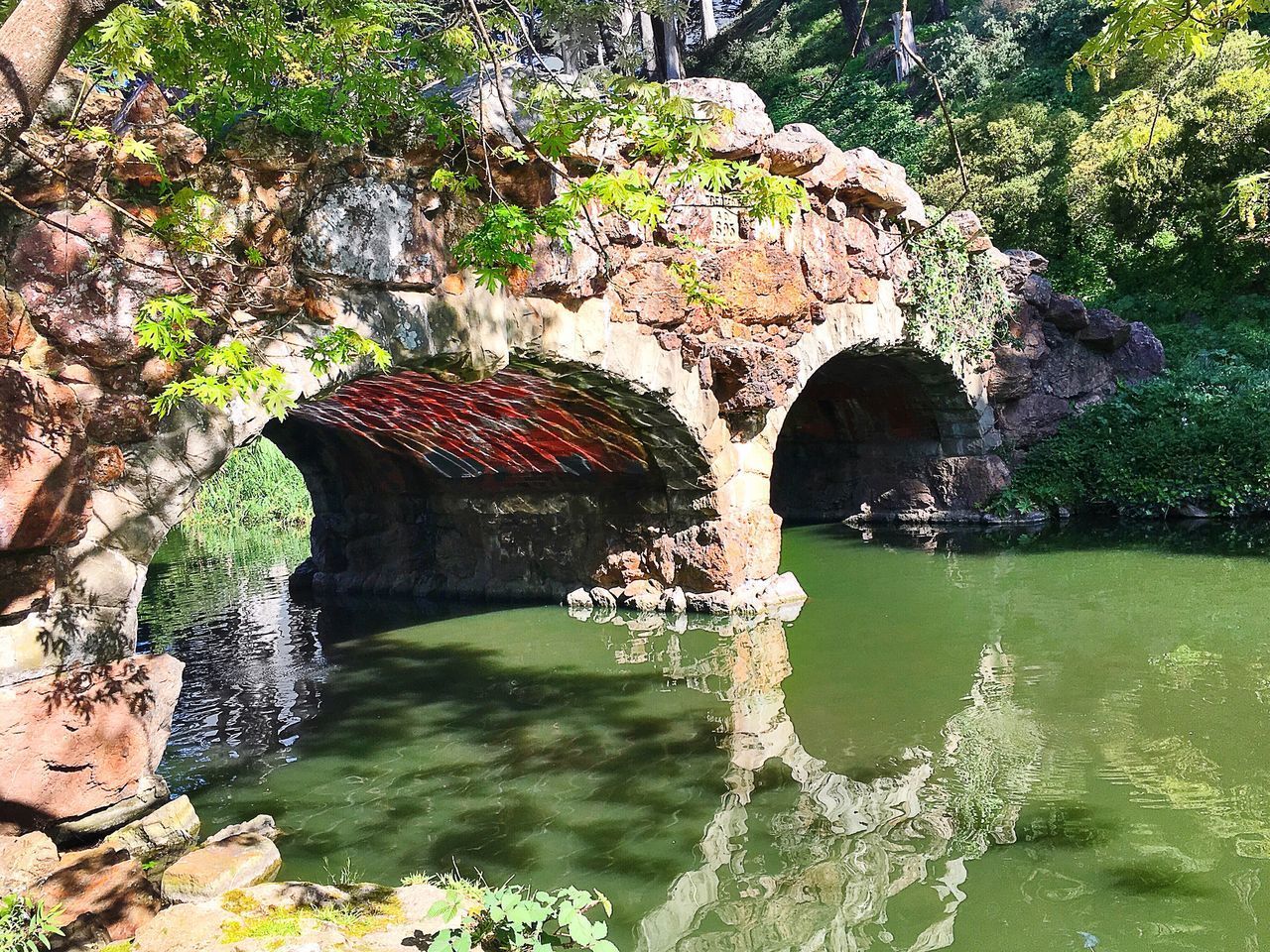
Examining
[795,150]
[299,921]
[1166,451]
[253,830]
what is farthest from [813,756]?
[1166,451]

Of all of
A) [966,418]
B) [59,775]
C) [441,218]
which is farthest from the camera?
[966,418]

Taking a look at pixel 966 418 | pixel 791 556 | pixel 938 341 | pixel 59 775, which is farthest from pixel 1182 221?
pixel 59 775

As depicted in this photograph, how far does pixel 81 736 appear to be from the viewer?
4008 mm

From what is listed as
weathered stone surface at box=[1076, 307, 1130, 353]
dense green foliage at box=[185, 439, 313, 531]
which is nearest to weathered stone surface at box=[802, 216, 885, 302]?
weathered stone surface at box=[1076, 307, 1130, 353]

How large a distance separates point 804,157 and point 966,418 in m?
5.43

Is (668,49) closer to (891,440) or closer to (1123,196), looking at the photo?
(1123,196)

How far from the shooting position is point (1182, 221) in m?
14.7

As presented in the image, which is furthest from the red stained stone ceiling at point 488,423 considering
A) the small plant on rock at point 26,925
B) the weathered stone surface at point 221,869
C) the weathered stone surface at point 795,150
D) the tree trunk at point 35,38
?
the small plant on rock at point 26,925

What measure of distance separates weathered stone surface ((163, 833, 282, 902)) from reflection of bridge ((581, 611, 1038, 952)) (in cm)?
140

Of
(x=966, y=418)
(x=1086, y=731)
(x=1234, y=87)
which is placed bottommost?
(x=1086, y=731)

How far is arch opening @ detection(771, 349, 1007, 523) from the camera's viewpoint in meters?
11.9

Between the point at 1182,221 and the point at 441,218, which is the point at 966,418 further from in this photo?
the point at 441,218

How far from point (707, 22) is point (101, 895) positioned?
26556mm

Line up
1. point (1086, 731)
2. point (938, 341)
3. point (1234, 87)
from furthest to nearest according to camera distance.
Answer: point (1234, 87) < point (938, 341) < point (1086, 731)
